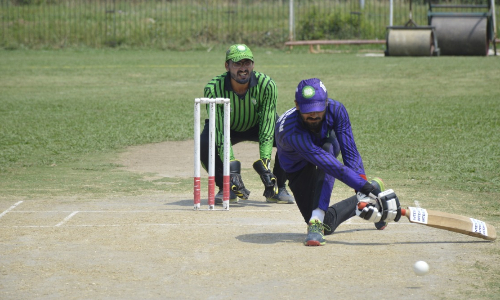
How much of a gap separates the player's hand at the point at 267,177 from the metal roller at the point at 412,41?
18.2 m

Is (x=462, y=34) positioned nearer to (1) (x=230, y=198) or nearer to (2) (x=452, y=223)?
(1) (x=230, y=198)

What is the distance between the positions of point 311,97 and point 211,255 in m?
1.48

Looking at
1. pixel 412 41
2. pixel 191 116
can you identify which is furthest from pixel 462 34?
pixel 191 116

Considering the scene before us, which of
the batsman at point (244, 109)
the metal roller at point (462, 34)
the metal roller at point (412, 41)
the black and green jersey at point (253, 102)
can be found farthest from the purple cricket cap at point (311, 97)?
the metal roller at point (462, 34)

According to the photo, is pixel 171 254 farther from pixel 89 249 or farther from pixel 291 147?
pixel 291 147

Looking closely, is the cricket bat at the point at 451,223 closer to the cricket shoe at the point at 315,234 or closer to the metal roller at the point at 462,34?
the cricket shoe at the point at 315,234

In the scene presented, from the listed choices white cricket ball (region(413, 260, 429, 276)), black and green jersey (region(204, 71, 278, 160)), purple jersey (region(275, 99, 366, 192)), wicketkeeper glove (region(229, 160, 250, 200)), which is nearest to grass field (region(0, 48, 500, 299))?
white cricket ball (region(413, 260, 429, 276))

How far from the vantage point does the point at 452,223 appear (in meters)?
6.04

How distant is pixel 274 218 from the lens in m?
7.09

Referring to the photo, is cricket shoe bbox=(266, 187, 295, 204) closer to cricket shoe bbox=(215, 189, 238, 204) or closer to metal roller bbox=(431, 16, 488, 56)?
cricket shoe bbox=(215, 189, 238, 204)

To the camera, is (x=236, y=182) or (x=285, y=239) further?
(x=236, y=182)

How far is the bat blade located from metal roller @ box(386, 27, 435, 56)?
761 inches

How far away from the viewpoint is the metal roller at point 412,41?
2453 cm

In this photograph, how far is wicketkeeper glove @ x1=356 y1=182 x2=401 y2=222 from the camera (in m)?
5.66
